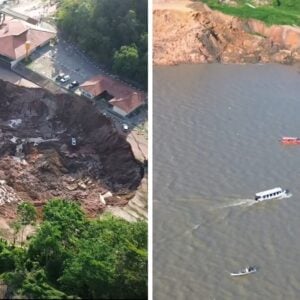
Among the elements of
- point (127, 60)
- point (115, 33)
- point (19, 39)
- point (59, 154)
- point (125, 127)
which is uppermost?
point (115, 33)

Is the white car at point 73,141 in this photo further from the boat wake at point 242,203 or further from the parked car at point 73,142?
the boat wake at point 242,203

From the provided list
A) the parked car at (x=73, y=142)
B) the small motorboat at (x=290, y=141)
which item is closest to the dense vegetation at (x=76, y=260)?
the parked car at (x=73, y=142)

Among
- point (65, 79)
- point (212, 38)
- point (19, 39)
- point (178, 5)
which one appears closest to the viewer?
point (65, 79)

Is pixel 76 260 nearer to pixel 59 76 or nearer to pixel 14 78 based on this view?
pixel 59 76

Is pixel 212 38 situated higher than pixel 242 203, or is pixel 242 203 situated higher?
pixel 242 203

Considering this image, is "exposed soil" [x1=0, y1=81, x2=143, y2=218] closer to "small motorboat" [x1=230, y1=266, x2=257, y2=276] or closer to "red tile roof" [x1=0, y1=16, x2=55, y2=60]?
"red tile roof" [x1=0, y1=16, x2=55, y2=60]

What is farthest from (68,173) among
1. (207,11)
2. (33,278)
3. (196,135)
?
(207,11)

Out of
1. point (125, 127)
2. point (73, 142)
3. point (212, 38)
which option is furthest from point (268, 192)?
point (212, 38)

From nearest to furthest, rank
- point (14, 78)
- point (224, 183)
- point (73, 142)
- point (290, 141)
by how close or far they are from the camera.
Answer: point (224, 183), point (290, 141), point (73, 142), point (14, 78)

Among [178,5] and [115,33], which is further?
[178,5]
